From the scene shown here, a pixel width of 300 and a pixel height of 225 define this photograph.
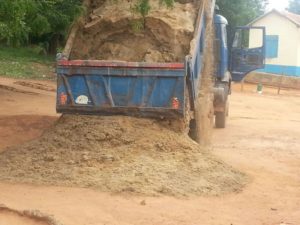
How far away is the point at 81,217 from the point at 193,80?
3266 mm

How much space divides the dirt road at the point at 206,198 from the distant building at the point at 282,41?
18.6 m

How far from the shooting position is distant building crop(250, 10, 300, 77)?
103 feet

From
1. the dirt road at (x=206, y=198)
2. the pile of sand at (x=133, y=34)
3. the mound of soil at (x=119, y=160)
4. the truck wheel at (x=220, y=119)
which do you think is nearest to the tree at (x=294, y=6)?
the truck wheel at (x=220, y=119)

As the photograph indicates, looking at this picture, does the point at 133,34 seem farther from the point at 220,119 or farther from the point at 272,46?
the point at 272,46

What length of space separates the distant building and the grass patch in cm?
1173

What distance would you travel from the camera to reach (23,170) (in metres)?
7.36

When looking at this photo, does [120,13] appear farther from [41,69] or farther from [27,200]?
[41,69]

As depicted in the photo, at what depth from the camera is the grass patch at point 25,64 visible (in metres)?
23.7

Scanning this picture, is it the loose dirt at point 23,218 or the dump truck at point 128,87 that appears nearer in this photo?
the loose dirt at point 23,218

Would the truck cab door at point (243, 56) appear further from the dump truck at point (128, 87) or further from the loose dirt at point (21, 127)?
the dump truck at point (128, 87)

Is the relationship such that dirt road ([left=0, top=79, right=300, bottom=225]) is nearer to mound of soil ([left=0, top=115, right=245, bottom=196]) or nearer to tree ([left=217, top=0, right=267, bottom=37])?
mound of soil ([left=0, top=115, right=245, bottom=196])

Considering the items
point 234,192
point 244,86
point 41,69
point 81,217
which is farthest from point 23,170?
point 244,86

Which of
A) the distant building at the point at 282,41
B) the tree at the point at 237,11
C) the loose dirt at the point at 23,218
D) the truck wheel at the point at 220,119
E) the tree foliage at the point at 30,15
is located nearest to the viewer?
the loose dirt at the point at 23,218

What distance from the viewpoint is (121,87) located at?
792cm
